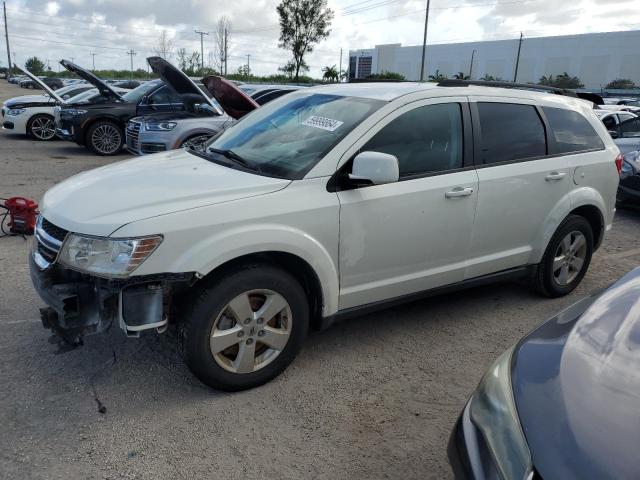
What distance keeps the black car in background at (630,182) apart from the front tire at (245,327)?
6590mm

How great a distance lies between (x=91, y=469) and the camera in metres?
2.43

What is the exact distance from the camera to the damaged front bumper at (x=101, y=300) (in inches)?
105

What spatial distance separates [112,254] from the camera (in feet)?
8.55

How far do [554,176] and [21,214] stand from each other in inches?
199

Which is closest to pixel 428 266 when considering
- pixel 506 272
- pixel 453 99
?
pixel 506 272

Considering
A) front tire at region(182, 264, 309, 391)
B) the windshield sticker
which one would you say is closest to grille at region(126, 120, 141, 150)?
the windshield sticker

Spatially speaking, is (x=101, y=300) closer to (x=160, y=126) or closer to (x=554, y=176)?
(x=554, y=176)

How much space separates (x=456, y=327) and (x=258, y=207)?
76.9 inches

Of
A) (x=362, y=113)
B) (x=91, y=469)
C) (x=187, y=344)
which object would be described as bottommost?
(x=91, y=469)

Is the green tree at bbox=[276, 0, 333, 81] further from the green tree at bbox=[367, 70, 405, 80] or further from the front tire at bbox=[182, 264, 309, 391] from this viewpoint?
the front tire at bbox=[182, 264, 309, 391]

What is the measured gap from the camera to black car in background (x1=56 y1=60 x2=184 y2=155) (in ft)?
36.6

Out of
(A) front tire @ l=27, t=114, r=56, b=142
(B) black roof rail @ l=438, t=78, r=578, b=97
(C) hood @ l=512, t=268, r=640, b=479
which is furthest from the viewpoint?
(A) front tire @ l=27, t=114, r=56, b=142

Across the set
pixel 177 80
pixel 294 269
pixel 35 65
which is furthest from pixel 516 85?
pixel 35 65

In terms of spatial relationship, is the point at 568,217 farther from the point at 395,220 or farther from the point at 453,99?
the point at 395,220
